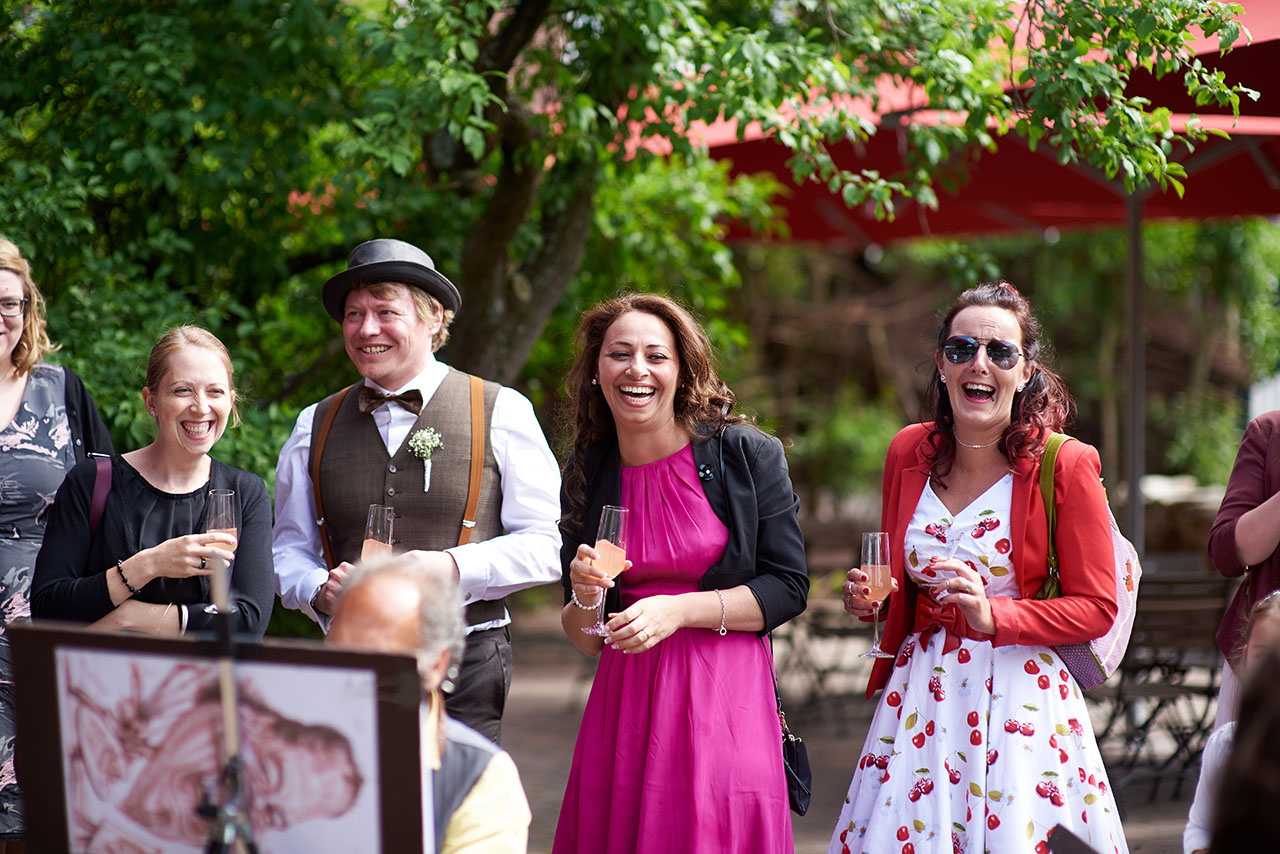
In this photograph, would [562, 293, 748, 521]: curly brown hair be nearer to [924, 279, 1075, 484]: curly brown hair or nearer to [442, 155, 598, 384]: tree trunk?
[924, 279, 1075, 484]: curly brown hair

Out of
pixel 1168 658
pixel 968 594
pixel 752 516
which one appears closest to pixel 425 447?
pixel 752 516

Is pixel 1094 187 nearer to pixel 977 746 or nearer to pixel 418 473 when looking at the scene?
pixel 977 746

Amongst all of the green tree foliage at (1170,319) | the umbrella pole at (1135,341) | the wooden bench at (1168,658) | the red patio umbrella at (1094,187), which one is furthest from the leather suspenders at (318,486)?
the green tree foliage at (1170,319)

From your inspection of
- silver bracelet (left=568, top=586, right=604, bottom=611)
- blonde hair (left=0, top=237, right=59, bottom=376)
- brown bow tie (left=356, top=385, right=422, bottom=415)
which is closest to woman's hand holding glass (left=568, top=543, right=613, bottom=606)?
silver bracelet (left=568, top=586, right=604, bottom=611)

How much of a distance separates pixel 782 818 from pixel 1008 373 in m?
1.09

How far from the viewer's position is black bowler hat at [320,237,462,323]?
118 inches

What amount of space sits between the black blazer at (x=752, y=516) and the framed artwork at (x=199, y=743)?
1.27 meters

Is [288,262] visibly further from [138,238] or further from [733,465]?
[733,465]

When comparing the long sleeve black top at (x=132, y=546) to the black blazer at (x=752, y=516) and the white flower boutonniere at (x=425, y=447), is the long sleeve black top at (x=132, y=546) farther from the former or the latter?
the black blazer at (x=752, y=516)

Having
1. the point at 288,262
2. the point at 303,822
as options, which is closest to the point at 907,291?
the point at 288,262

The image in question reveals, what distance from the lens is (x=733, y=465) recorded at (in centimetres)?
279

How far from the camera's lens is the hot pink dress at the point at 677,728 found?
103 inches

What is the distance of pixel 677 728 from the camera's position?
2.68 meters

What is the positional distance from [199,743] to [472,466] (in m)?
1.48
